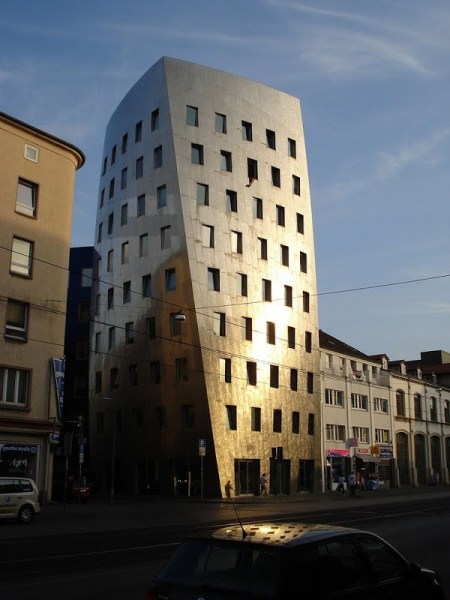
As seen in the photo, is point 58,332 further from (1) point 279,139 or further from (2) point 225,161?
(1) point 279,139

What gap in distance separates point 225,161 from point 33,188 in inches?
888

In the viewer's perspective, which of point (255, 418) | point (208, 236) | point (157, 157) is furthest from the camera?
point (157, 157)

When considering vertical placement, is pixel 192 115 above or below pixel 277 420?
above

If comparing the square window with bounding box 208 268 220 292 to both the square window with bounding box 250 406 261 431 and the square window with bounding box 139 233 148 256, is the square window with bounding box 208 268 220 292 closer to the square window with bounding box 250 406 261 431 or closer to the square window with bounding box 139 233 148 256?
the square window with bounding box 139 233 148 256

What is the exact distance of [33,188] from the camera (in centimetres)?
3547

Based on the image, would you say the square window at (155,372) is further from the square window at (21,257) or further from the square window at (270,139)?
the square window at (270,139)

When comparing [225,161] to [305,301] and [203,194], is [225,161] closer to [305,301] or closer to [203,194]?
[203,194]

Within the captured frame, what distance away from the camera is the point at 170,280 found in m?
51.3

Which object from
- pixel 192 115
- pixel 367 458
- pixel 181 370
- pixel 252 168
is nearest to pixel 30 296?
pixel 181 370

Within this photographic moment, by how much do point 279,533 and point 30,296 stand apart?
98.5 feet

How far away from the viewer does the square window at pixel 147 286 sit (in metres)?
53.2

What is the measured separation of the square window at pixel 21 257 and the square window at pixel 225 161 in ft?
Answer: 77.7

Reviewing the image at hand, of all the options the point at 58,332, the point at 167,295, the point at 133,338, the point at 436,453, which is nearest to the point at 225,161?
the point at 167,295

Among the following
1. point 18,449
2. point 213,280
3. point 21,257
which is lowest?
point 18,449
